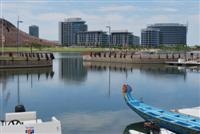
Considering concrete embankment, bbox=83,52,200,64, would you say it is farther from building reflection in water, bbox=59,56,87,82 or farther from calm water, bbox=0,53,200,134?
calm water, bbox=0,53,200,134

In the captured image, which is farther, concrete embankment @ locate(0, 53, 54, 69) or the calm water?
concrete embankment @ locate(0, 53, 54, 69)

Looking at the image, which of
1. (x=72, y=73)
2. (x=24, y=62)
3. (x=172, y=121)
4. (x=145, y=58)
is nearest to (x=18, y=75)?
(x=72, y=73)

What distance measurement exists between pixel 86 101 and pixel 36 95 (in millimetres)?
7914

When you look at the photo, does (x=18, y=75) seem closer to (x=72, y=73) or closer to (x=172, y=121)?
(x=72, y=73)

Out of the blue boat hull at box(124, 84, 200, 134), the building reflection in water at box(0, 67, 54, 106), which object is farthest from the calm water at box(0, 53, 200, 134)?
the blue boat hull at box(124, 84, 200, 134)

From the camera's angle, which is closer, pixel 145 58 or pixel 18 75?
pixel 18 75

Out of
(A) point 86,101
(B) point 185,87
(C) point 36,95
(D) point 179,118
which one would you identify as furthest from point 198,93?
(D) point 179,118

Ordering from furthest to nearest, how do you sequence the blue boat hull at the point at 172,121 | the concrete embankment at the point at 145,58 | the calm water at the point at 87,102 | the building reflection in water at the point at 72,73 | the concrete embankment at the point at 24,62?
the concrete embankment at the point at 145,58
the concrete embankment at the point at 24,62
the building reflection in water at the point at 72,73
the calm water at the point at 87,102
the blue boat hull at the point at 172,121

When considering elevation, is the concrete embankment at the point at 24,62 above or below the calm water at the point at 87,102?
above

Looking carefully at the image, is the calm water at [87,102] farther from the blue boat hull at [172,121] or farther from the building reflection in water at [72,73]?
the building reflection in water at [72,73]

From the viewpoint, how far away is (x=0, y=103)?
129ft

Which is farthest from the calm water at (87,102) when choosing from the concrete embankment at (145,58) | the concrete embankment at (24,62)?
the concrete embankment at (145,58)

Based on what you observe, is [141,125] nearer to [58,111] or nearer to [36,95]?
[58,111]

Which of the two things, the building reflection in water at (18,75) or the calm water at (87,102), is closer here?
the calm water at (87,102)
